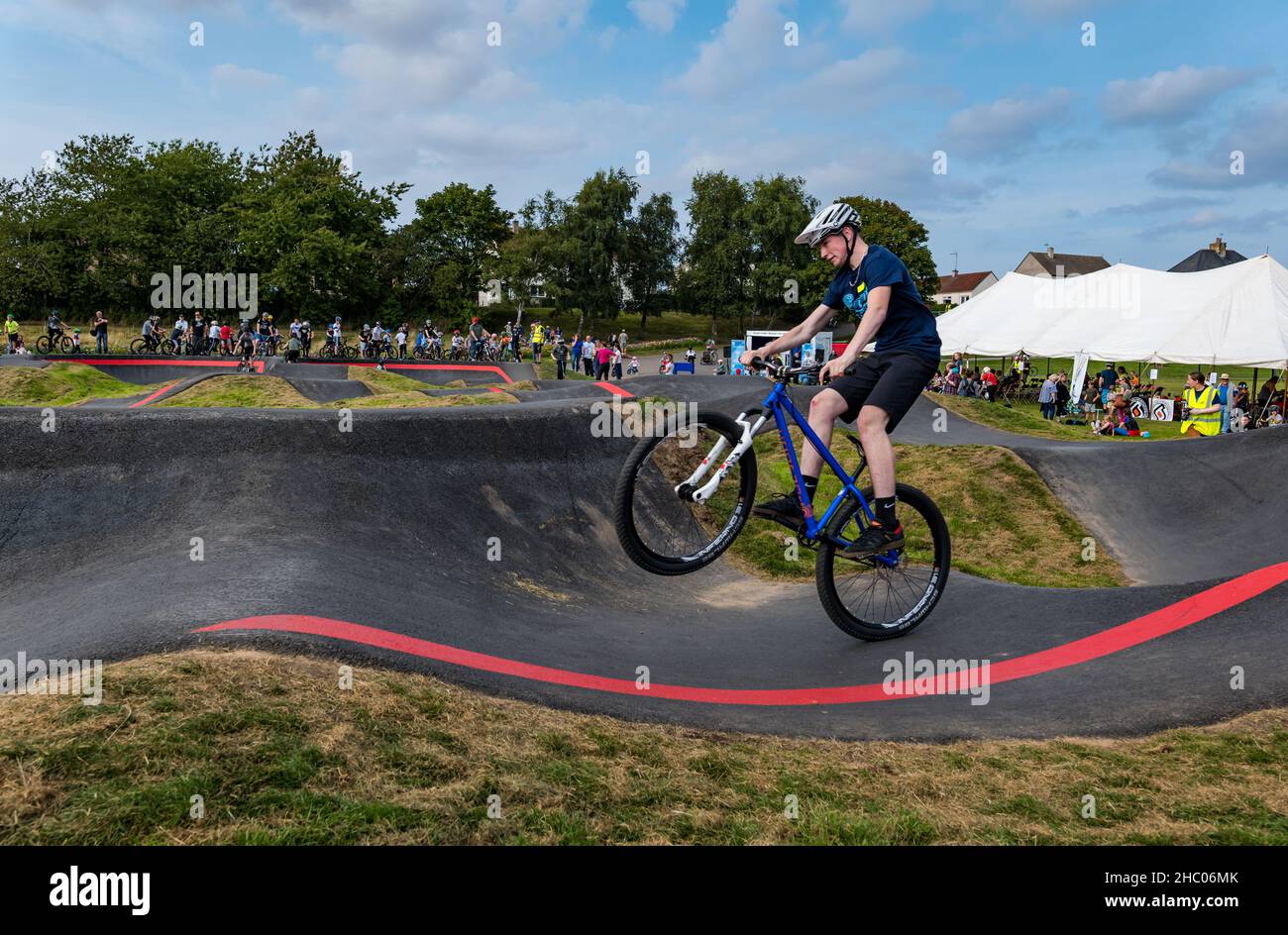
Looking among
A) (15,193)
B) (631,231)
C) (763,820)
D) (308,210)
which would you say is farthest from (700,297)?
(763,820)

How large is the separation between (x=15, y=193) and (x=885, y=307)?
262 ft

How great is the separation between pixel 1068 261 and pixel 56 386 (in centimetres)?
14736

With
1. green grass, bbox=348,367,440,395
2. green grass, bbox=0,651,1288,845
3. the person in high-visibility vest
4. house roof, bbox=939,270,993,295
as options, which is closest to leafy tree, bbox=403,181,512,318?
green grass, bbox=348,367,440,395

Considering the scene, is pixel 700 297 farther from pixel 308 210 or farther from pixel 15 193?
pixel 15 193

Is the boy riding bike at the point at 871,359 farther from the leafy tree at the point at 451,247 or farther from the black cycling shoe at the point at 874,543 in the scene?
the leafy tree at the point at 451,247

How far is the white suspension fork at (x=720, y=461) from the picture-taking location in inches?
225

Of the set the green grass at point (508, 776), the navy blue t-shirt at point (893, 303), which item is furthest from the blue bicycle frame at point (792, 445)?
the green grass at point (508, 776)

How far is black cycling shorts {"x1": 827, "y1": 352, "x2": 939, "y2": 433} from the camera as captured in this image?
20.1ft

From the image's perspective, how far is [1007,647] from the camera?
7.02m

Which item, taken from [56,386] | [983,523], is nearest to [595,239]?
[56,386]

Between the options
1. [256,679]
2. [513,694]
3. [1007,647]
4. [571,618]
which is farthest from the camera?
[571,618]

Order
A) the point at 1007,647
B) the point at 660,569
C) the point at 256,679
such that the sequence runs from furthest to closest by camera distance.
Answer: the point at 1007,647, the point at 660,569, the point at 256,679

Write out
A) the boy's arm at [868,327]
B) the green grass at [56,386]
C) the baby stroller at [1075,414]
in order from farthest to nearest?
the baby stroller at [1075,414]
the green grass at [56,386]
the boy's arm at [868,327]

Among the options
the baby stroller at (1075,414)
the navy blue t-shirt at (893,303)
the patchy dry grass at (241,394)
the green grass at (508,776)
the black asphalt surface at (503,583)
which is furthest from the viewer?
the baby stroller at (1075,414)
